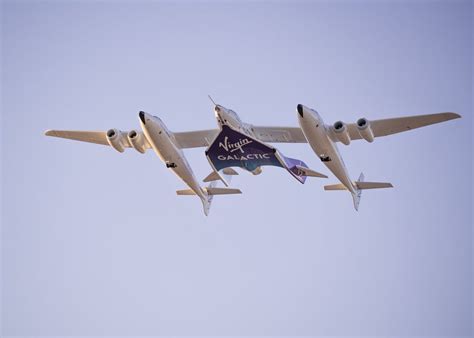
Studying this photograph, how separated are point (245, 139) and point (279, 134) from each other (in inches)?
119

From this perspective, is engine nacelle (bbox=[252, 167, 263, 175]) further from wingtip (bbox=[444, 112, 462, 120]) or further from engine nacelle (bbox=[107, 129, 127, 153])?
wingtip (bbox=[444, 112, 462, 120])

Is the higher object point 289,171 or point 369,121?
point 369,121

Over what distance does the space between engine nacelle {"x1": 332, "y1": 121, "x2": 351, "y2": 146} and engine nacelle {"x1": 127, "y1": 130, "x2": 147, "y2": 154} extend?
9661 mm

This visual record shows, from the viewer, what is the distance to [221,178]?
36.3m

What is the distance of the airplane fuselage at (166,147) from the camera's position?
3325 centimetres

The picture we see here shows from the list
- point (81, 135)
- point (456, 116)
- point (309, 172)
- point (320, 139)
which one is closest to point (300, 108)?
point (320, 139)

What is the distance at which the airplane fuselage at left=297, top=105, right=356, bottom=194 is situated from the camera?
32.8 metres

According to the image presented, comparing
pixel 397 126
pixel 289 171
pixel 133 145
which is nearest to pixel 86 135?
pixel 133 145

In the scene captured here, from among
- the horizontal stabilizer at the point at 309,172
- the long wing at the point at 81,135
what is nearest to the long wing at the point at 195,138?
the long wing at the point at 81,135

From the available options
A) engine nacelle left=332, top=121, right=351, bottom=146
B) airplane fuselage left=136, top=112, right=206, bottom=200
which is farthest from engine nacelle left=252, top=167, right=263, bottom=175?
engine nacelle left=332, top=121, right=351, bottom=146

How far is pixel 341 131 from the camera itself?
3375cm

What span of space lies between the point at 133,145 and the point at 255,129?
6.27 m

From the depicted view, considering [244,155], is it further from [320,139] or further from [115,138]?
[115,138]

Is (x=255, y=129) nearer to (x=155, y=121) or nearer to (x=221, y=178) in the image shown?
(x=221, y=178)
